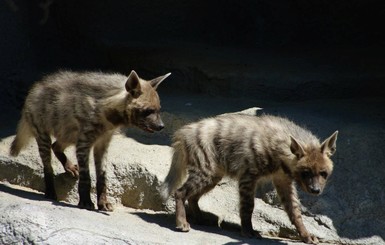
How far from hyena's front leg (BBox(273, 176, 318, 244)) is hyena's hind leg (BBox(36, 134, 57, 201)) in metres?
1.95

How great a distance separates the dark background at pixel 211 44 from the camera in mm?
9461

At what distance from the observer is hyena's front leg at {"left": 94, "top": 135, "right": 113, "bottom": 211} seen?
7215 mm

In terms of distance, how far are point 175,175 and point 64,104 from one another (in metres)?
1.17

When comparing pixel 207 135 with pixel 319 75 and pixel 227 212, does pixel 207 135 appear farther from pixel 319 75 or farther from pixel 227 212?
pixel 319 75

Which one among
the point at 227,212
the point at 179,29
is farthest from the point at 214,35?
the point at 227,212

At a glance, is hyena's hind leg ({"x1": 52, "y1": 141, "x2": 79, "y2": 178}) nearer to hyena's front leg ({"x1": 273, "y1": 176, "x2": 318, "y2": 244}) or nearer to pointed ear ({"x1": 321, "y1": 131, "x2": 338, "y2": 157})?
hyena's front leg ({"x1": 273, "y1": 176, "x2": 318, "y2": 244})

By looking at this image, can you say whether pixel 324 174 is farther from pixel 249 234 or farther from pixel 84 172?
pixel 84 172

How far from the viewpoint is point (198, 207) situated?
7.21 metres

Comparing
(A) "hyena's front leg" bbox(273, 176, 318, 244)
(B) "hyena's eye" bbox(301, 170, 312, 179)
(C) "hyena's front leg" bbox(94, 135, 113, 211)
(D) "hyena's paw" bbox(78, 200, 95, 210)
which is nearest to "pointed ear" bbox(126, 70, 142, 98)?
(C) "hyena's front leg" bbox(94, 135, 113, 211)

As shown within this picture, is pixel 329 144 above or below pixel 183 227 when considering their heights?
above

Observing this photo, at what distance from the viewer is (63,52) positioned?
34.6ft

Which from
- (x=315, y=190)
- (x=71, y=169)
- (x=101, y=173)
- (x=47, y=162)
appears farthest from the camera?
(x=71, y=169)

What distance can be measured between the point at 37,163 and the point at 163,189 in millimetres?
1440

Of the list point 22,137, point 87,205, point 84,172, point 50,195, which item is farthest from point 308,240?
point 22,137
